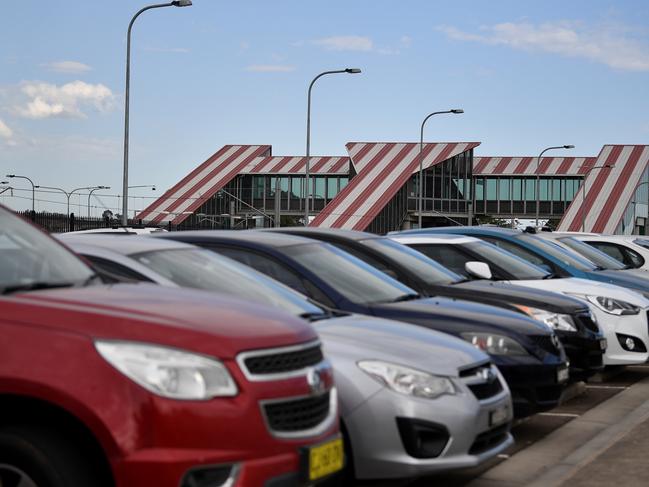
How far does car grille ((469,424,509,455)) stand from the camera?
641cm

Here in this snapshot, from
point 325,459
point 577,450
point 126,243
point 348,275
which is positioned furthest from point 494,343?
point 325,459

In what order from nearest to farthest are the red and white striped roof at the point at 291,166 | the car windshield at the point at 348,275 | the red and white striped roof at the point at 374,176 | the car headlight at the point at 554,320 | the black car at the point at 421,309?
the black car at the point at 421,309
the car windshield at the point at 348,275
the car headlight at the point at 554,320
the red and white striped roof at the point at 374,176
the red and white striped roof at the point at 291,166

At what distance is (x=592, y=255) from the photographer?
55.1ft

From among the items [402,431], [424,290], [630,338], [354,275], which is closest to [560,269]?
Result: [630,338]

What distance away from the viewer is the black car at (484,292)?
33.0 feet

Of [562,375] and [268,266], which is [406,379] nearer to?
[268,266]

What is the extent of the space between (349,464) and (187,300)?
1.87 m

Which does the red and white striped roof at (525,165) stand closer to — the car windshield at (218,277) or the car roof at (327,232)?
the car roof at (327,232)

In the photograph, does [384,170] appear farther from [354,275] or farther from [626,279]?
[354,275]

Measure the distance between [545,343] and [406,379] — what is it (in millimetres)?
Answer: 2577

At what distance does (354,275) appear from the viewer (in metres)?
8.66

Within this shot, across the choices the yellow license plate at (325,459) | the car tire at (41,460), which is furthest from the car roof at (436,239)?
the car tire at (41,460)

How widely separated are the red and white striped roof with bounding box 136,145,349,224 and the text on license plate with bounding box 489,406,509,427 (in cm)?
7789

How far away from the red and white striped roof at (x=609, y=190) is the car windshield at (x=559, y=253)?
65188mm
